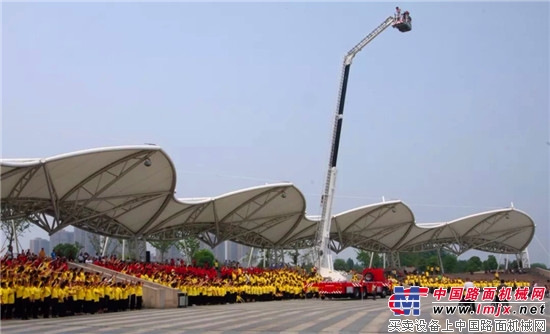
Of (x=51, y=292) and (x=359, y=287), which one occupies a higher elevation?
(x=51, y=292)

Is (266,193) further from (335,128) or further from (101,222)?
(101,222)

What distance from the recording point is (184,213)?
49625 millimetres

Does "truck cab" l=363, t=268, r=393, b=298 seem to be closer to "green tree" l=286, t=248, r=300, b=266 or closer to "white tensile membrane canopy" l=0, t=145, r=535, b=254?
"white tensile membrane canopy" l=0, t=145, r=535, b=254

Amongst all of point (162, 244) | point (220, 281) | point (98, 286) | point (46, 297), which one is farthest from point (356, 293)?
point (162, 244)

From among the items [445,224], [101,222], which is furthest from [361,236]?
[101,222]

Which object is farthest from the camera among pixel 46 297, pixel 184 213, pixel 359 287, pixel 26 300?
pixel 184 213

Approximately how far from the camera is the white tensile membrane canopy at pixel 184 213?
3516 cm

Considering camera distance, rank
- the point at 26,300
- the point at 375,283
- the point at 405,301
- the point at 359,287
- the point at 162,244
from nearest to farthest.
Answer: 1. the point at 26,300
2. the point at 405,301
3. the point at 359,287
4. the point at 375,283
5. the point at 162,244

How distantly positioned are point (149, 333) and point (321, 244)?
111 feet

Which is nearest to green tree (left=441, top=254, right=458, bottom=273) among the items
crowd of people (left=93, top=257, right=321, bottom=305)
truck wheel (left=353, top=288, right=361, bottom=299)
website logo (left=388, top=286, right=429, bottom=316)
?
crowd of people (left=93, top=257, right=321, bottom=305)

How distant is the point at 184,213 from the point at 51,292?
29611 mm

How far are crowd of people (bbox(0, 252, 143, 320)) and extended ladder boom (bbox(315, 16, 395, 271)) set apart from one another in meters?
24.7

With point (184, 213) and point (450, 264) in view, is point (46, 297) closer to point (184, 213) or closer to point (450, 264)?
point (184, 213)

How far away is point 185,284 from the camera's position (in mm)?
29672
